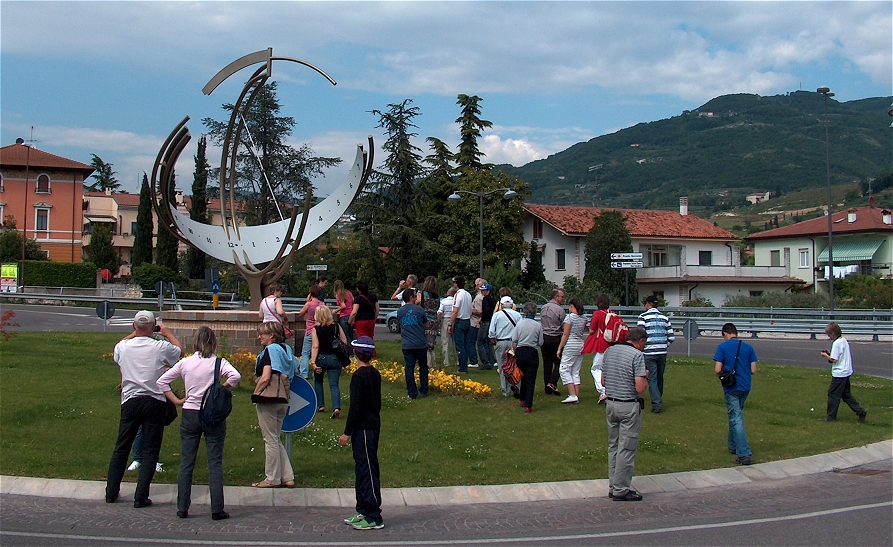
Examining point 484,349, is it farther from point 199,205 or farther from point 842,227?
point 842,227

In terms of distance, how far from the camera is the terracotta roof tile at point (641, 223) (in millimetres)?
54625

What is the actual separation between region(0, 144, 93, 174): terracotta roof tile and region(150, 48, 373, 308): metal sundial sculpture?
50.9 m

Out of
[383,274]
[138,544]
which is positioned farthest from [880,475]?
[383,274]

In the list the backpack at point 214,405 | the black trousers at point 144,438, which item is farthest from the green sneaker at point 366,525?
the black trousers at point 144,438

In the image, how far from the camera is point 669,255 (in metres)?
56.7

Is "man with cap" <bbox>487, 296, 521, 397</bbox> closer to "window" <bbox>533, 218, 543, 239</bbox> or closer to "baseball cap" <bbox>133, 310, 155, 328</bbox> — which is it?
"baseball cap" <bbox>133, 310, 155, 328</bbox>

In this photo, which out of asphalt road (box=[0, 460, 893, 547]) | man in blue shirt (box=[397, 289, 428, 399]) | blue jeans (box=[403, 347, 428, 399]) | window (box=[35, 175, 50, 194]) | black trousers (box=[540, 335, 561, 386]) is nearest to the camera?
asphalt road (box=[0, 460, 893, 547])

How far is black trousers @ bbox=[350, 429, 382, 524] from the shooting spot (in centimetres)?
705

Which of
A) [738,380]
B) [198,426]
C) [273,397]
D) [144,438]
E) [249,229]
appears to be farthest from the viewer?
[249,229]

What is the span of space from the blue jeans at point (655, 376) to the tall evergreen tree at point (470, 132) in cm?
4055

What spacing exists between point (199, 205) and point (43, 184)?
625 inches

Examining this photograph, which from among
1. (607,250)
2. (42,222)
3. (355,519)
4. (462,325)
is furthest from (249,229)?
(42,222)

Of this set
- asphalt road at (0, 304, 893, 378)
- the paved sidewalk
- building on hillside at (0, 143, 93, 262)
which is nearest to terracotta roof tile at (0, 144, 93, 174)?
building on hillside at (0, 143, 93, 262)

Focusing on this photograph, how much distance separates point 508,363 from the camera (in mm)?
12359
